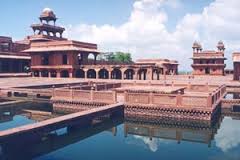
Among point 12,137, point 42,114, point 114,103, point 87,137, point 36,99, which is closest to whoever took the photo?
point 12,137

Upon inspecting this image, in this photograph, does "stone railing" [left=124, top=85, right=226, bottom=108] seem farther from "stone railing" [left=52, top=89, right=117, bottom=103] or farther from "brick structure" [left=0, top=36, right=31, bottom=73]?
"brick structure" [left=0, top=36, right=31, bottom=73]

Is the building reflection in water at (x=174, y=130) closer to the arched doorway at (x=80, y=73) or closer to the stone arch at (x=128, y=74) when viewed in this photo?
the stone arch at (x=128, y=74)

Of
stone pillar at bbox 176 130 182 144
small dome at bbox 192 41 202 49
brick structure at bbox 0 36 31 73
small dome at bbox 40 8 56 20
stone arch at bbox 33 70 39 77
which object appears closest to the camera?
stone pillar at bbox 176 130 182 144

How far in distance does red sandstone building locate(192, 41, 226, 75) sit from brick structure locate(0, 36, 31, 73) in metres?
35.5

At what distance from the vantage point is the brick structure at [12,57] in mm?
46469

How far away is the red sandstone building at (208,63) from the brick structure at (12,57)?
3551cm

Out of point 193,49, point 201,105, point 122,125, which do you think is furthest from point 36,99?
point 193,49

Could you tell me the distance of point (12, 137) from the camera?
10.6 meters

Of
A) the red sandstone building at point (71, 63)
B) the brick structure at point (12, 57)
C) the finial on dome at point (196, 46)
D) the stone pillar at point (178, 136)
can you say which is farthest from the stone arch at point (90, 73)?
the stone pillar at point (178, 136)

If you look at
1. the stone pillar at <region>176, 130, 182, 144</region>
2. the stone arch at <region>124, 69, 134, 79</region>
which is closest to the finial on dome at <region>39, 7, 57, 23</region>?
the stone arch at <region>124, 69, 134, 79</region>

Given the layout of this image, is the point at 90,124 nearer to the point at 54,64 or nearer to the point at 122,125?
the point at 122,125

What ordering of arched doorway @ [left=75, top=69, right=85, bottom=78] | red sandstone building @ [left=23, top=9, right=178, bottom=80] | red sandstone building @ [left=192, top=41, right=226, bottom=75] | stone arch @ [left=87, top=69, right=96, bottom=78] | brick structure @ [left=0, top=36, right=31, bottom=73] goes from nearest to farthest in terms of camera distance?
red sandstone building @ [left=23, top=9, right=178, bottom=80] < brick structure @ [left=0, top=36, right=31, bottom=73] < arched doorway @ [left=75, top=69, right=85, bottom=78] < stone arch @ [left=87, top=69, right=96, bottom=78] < red sandstone building @ [left=192, top=41, right=226, bottom=75]

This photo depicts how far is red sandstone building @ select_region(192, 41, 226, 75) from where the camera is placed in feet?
196

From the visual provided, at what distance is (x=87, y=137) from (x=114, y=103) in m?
5.17
